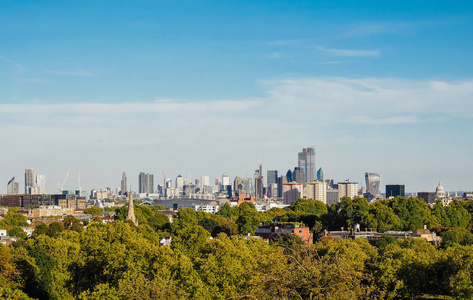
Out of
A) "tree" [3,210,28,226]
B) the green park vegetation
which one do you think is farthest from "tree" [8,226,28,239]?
the green park vegetation

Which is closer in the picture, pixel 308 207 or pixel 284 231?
pixel 284 231

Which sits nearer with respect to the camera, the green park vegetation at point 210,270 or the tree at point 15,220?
the green park vegetation at point 210,270

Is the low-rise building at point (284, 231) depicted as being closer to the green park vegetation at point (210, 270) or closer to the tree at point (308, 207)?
the green park vegetation at point (210, 270)

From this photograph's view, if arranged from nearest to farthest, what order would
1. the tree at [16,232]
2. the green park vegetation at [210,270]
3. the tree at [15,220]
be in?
the green park vegetation at [210,270], the tree at [16,232], the tree at [15,220]

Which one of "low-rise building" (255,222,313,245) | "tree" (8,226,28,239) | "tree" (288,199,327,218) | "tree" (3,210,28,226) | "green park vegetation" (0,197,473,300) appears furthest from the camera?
"tree" (288,199,327,218)

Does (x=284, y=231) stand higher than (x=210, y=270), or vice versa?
(x=210, y=270)

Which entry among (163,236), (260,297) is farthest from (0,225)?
(260,297)

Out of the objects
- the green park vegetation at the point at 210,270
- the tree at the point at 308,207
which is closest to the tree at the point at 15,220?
the tree at the point at 308,207

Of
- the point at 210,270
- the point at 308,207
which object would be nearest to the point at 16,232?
the point at 210,270

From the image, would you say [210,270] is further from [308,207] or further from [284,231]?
[308,207]

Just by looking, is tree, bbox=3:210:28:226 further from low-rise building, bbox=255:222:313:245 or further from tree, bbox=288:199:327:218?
low-rise building, bbox=255:222:313:245

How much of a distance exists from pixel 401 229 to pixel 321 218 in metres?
18.6

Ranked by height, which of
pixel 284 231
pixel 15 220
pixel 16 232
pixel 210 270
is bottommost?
pixel 16 232

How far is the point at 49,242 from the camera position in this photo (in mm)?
63000
